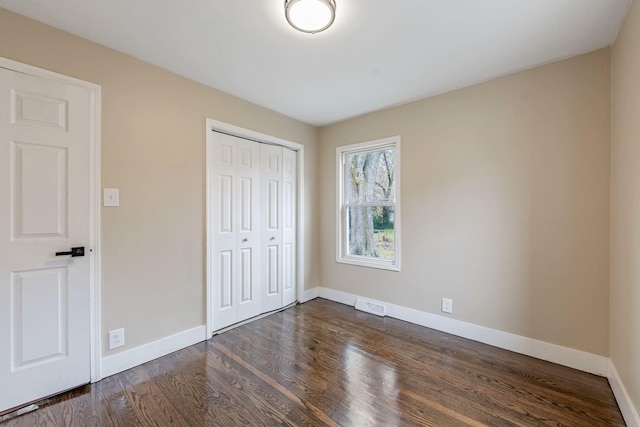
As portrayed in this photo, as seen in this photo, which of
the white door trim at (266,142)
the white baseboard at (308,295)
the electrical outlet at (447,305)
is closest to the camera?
the white door trim at (266,142)

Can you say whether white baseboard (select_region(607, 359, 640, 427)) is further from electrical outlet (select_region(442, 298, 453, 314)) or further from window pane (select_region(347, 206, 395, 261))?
window pane (select_region(347, 206, 395, 261))

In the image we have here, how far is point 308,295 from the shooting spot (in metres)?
3.73

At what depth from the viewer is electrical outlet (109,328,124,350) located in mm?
2018

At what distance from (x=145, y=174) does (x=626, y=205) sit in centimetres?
332

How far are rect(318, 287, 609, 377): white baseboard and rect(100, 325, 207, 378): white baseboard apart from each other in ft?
6.64

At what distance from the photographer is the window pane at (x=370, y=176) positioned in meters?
3.24

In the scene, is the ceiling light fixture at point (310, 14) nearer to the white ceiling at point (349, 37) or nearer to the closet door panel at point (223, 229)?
the white ceiling at point (349, 37)

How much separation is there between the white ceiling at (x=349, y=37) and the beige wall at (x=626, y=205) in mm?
254

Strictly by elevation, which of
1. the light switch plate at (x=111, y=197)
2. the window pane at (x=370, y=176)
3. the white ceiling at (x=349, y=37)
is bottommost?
the light switch plate at (x=111, y=197)

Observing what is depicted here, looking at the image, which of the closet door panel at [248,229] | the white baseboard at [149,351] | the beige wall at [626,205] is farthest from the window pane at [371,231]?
the white baseboard at [149,351]

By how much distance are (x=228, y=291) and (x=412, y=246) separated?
6.67 ft

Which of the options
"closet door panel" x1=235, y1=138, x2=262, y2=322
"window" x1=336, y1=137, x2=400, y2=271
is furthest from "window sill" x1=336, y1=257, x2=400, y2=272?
"closet door panel" x1=235, y1=138, x2=262, y2=322

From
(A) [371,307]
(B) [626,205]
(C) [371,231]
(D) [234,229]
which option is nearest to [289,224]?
(D) [234,229]

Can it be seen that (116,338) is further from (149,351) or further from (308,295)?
(308,295)
